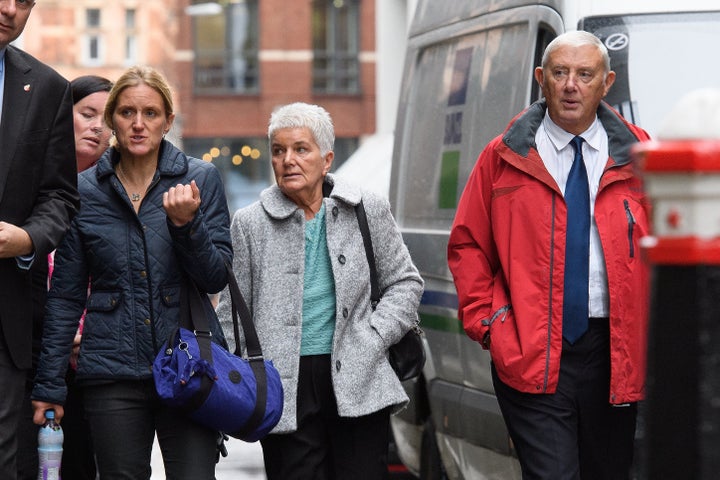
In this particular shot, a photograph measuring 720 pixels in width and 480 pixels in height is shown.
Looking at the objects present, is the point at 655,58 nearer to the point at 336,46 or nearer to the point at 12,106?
the point at 12,106

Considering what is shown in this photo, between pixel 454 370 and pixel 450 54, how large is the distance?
4.82ft

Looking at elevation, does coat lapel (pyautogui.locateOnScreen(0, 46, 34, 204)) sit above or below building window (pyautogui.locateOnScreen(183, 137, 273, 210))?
above

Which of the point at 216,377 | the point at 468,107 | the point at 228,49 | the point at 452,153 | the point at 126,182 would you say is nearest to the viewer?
the point at 216,377

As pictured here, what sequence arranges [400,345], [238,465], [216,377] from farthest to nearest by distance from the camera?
[238,465] < [400,345] < [216,377]

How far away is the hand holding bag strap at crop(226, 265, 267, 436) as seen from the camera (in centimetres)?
522

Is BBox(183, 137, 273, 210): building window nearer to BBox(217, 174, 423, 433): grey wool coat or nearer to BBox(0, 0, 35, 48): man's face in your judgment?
BBox(217, 174, 423, 433): grey wool coat

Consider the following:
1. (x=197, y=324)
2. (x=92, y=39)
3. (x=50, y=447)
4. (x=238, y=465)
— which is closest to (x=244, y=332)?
(x=197, y=324)

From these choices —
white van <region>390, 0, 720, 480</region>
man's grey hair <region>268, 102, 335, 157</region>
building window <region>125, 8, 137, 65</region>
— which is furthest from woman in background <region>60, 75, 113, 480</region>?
building window <region>125, 8, 137, 65</region>

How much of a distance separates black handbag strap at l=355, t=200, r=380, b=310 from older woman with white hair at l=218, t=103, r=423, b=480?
0.02 meters

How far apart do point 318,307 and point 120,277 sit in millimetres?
804

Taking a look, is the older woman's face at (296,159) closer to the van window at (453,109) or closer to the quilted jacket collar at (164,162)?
the quilted jacket collar at (164,162)

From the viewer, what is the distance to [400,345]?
229 inches

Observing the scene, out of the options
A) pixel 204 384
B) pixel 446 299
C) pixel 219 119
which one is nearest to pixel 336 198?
pixel 204 384

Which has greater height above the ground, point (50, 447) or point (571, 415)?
point (571, 415)
